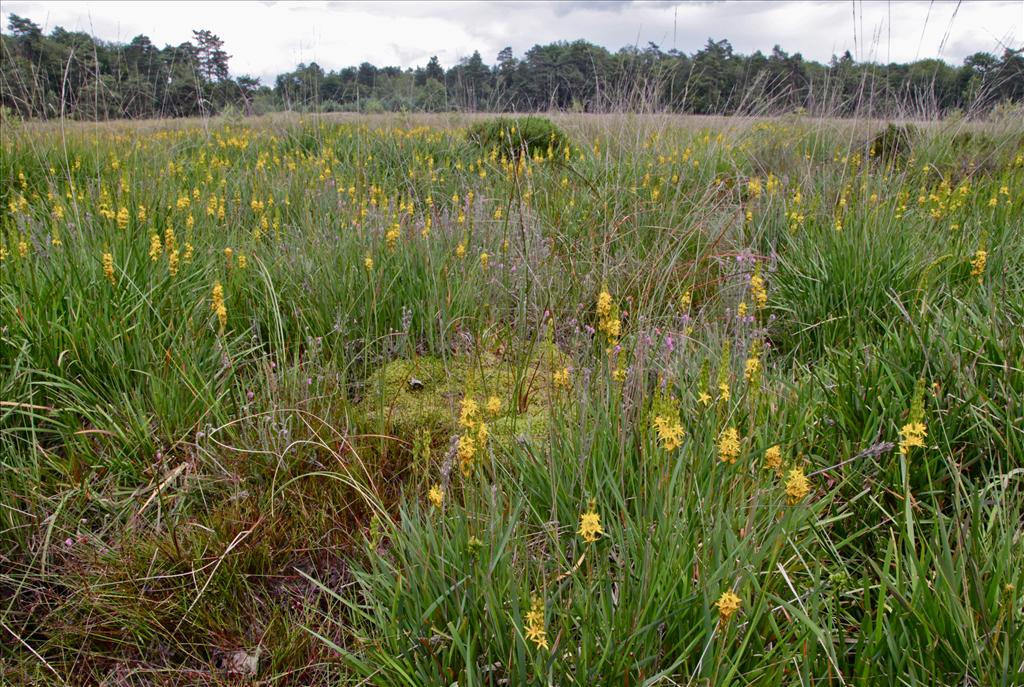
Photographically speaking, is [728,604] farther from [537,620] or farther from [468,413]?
[468,413]

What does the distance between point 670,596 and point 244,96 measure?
766 cm

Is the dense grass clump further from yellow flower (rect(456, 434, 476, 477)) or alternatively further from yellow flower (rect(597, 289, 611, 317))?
yellow flower (rect(456, 434, 476, 477))

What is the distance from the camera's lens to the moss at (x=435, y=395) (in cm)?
235

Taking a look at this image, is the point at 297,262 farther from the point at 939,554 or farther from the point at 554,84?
the point at 554,84

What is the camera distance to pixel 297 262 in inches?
134

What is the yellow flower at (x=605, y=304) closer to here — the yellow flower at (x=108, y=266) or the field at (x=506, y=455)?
the field at (x=506, y=455)

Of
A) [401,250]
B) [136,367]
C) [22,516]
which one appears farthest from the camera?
[401,250]

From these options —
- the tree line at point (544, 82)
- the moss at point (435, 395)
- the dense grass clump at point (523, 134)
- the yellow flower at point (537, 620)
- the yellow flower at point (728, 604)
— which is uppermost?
the tree line at point (544, 82)

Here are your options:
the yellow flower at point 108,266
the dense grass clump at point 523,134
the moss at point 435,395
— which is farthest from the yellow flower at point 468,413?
the dense grass clump at point 523,134

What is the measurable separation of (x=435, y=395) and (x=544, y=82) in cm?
522

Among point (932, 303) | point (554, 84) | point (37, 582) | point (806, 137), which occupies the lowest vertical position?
A: point (37, 582)

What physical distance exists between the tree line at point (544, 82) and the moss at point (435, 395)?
11.3 ft

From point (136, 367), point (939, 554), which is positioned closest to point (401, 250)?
point (136, 367)

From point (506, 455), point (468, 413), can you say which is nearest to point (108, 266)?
point (506, 455)
